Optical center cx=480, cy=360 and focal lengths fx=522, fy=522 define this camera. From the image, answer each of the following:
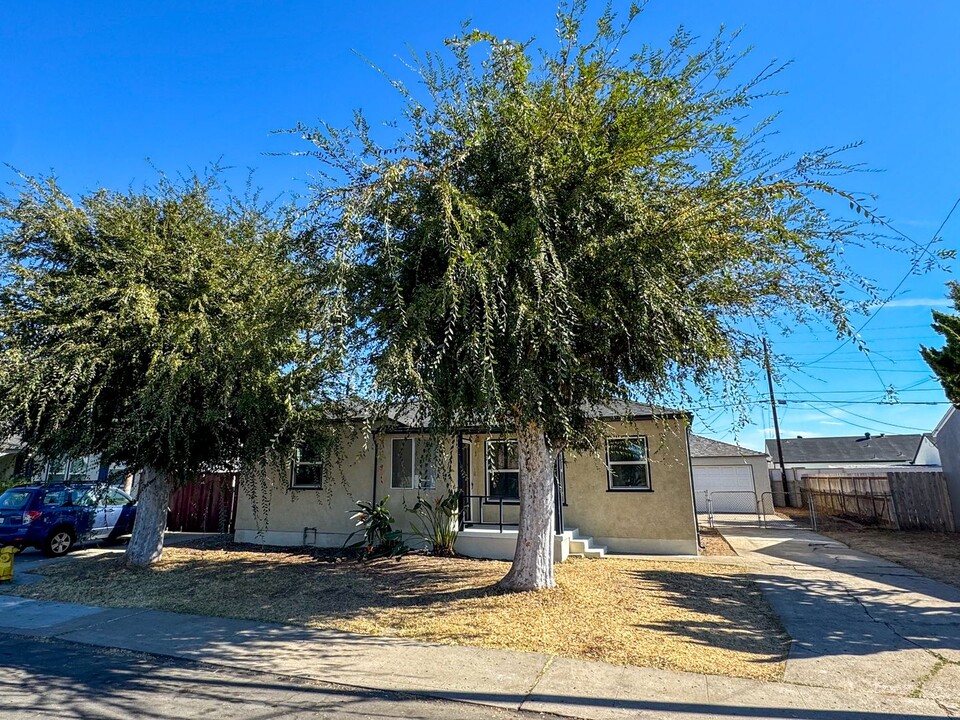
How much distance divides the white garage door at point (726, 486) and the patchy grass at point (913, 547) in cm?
777

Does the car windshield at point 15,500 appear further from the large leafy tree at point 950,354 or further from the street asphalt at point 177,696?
the large leafy tree at point 950,354

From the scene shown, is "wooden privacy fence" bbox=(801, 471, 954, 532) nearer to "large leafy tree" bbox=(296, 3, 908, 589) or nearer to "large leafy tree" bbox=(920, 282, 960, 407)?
"large leafy tree" bbox=(920, 282, 960, 407)

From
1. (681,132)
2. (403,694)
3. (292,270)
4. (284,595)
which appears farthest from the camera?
(284,595)

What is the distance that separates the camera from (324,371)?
6.95 meters

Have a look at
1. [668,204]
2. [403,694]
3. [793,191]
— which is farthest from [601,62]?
[403,694]

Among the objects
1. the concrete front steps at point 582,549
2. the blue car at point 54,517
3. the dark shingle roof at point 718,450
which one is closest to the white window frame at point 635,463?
the concrete front steps at point 582,549

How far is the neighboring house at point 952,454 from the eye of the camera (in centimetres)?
1418

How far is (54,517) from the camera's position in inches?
483

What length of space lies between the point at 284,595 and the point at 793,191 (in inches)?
364

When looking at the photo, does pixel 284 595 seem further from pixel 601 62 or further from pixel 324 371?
pixel 601 62

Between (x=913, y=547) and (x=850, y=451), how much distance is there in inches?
1041

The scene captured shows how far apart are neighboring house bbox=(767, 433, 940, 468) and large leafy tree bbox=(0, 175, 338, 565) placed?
31465mm

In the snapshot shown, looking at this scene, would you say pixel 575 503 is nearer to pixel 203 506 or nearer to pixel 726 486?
pixel 203 506

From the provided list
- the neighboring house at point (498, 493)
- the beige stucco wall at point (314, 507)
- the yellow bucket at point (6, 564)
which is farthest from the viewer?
the beige stucco wall at point (314, 507)
